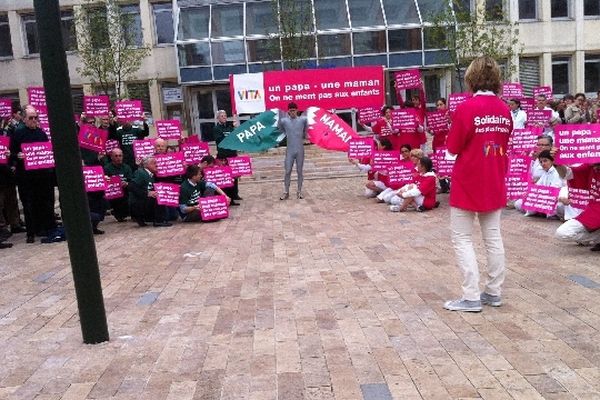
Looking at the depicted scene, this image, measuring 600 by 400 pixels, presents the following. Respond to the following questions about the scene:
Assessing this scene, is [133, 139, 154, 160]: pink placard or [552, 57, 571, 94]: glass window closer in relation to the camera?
[133, 139, 154, 160]: pink placard

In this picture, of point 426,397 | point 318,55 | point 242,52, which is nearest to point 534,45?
point 318,55

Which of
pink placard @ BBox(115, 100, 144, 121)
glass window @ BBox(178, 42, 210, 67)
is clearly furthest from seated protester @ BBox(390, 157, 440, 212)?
glass window @ BBox(178, 42, 210, 67)

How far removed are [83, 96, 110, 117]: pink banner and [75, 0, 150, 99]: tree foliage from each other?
1064 centimetres

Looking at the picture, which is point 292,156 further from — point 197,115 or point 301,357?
point 197,115

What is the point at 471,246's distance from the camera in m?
4.73

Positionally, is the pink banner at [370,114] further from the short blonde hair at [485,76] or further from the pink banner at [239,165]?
the short blonde hair at [485,76]

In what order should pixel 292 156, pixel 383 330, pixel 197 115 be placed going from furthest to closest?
pixel 197 115, pixel 292 156, pixel 383 330

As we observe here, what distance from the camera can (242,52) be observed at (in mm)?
25453

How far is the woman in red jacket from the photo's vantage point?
14.8ft

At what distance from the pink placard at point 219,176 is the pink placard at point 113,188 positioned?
1619 mm

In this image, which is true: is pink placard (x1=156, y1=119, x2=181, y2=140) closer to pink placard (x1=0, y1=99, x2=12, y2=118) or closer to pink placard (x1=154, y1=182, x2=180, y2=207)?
pink placard (x1=154, y1=182, x2=180, y2=207)

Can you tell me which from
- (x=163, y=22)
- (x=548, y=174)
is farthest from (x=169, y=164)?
→ (x=163, y=22)

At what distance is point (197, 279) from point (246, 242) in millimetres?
2125

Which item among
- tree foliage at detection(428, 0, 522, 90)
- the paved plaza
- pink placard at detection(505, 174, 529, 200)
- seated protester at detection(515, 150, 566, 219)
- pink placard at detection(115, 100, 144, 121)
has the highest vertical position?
tree foliage at detection(428, 0, 522, 90)
